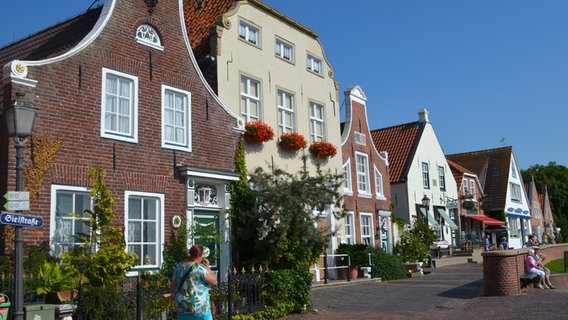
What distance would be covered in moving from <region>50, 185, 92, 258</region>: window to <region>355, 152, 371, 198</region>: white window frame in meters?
14.3

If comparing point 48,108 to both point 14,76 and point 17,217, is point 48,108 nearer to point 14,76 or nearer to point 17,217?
point 14,76

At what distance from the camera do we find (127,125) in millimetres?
13641

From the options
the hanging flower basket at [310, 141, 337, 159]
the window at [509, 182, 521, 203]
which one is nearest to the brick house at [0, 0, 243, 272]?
the hanging flower basket at [310, 141, 337, 159]

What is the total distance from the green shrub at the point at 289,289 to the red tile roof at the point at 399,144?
58.7ft

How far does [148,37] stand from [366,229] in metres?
13.9

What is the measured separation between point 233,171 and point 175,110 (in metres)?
2.32

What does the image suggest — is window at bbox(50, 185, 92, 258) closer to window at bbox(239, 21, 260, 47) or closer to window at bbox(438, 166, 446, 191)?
window at bbox(239, 21, 260, 47)

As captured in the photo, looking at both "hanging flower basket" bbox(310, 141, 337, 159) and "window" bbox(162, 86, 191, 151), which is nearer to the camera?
"window" bbox(162, 86, 191, 151)

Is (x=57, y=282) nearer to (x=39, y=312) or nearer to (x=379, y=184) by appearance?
(x=39, y=312)

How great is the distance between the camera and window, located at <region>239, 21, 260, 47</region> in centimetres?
1864

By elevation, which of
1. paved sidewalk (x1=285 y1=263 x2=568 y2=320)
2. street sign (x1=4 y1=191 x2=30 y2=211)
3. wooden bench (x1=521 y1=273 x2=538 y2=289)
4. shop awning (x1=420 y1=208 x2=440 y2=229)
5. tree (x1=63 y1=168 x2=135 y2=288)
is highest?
shop awning (x1=420 y1=208 x2=440 y2=229)

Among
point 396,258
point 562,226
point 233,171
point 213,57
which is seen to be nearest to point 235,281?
point 233,171

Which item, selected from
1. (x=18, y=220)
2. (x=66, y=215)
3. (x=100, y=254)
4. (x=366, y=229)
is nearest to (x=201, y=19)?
(x=66, y=215)

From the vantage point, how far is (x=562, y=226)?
215 feet
